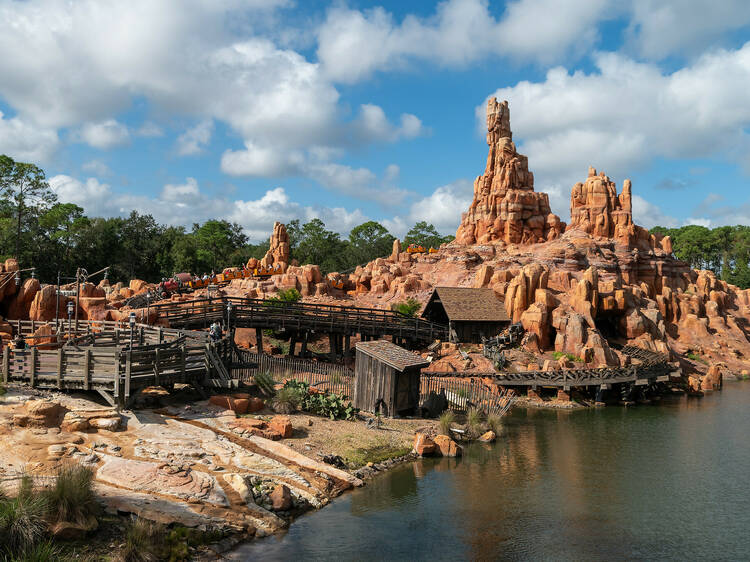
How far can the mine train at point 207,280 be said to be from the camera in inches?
1922

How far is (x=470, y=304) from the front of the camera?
143 feet

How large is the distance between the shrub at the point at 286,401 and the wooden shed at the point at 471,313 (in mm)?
20617

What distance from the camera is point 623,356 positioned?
128ft

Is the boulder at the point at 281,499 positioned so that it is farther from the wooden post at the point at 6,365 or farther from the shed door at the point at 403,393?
the wooden post at the point at 6,365

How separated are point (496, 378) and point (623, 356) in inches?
422

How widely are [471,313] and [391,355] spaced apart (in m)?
19.9

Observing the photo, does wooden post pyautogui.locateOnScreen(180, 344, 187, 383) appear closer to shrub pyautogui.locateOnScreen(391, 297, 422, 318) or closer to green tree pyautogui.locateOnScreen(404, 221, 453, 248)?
shrub pyautogui.locateOnScreen(391, 297, 422, 318)

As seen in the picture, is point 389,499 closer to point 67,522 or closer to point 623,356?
point 67,522

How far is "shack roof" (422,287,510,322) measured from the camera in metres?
42.1

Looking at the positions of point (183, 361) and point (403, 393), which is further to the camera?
point (403, 393)

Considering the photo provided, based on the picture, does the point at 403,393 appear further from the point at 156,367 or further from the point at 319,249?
the point at 319,249

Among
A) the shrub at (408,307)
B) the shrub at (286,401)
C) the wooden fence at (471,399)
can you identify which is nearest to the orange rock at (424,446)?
the shrub at (286,401)

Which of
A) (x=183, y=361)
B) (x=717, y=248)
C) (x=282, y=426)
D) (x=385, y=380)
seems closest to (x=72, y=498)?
(x=282, y=426)

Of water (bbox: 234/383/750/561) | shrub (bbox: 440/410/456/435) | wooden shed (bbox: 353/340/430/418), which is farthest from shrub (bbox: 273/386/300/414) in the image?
shrub (bbox: 440/410/456/435)
